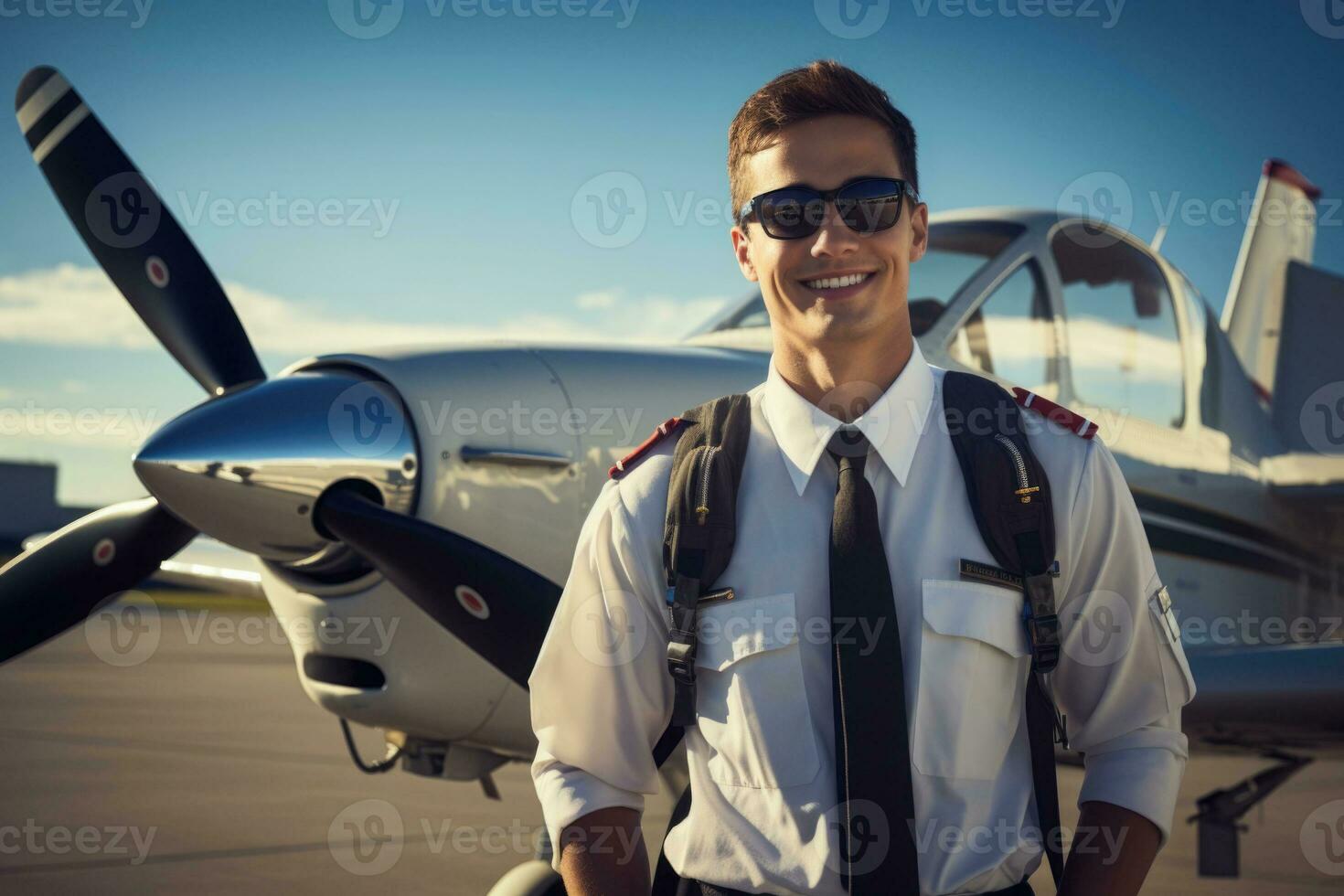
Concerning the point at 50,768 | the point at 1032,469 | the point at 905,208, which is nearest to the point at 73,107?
the point at 905,208

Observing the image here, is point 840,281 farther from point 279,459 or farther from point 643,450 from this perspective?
point 279,459

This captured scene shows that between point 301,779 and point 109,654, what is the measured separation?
16.6m

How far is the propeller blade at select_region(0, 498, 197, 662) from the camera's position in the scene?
13.8 ft

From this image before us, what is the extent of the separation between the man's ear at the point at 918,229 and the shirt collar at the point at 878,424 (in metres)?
0.15

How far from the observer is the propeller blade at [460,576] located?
3.24 metres

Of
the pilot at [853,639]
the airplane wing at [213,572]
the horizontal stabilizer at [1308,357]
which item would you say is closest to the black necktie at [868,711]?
the pilot at [853,639]

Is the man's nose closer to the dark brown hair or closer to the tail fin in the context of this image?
the dark brown hair

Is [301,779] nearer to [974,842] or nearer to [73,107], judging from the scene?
[73,107]

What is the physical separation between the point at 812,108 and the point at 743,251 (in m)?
0.24

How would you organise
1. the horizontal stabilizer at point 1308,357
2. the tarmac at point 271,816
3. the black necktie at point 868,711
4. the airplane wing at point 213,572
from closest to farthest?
the black necktie at point 868,711 → the tarmac at point 271,816 → the airplane wing at point 213,572 → the horizontal stabilizer at point 1308,357

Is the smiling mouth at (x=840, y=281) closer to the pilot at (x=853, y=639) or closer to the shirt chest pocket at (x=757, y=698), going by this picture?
the pilot at (x=853, y=639)

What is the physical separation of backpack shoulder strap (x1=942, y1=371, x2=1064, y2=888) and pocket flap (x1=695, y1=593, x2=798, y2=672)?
27cm

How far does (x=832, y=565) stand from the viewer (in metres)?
1.52

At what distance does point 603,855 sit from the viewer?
5.11 ft
